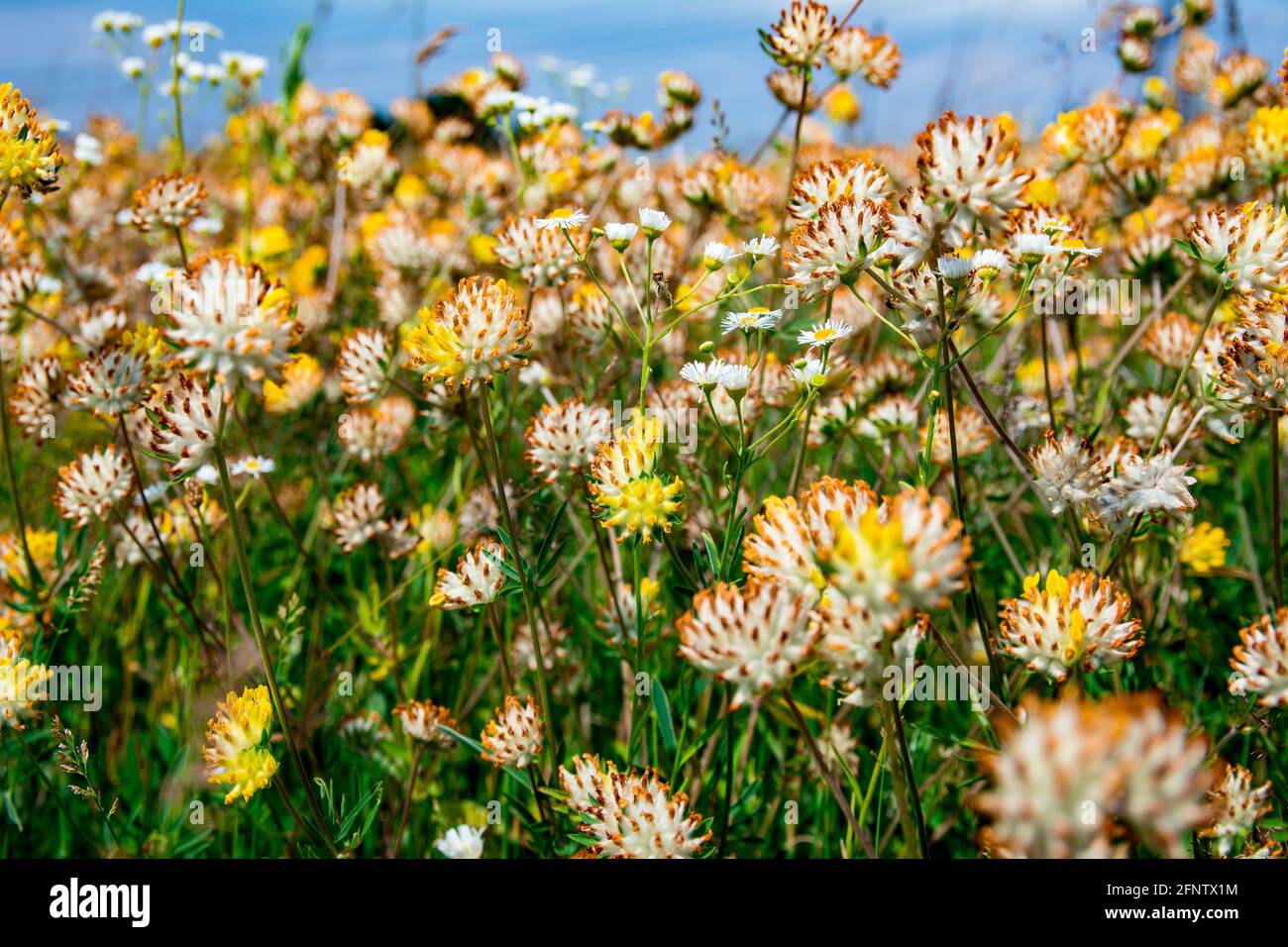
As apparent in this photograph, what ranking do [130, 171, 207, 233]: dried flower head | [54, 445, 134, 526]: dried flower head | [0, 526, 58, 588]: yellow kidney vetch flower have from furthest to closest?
1. [130, 171, 207, 233]: dried flower head
2. [0, 526, 58, 588]: yellow kidney vetch flower
3. [54, 445, 134, 526]: dried flower head

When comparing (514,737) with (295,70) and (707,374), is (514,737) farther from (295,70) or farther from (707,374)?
(295,70)

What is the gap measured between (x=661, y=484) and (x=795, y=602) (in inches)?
17.7

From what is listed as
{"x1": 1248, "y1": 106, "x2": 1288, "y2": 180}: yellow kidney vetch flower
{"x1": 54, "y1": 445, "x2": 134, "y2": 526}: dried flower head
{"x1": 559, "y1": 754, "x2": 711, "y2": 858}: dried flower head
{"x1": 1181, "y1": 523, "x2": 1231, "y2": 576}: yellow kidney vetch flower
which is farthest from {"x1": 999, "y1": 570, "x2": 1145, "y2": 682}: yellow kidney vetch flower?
{"x1": 54, "y1": 445, "x2": 134, "y2": 526}: dried flower head

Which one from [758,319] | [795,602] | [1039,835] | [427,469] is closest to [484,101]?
[427,469]

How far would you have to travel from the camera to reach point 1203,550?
2.38 meters

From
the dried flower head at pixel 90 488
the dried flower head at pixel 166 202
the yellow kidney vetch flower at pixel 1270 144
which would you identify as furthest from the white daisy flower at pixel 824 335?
the dried flower head at pixel 166 202

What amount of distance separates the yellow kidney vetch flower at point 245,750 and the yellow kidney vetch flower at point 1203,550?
2214mm

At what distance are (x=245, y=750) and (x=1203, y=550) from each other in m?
2.32

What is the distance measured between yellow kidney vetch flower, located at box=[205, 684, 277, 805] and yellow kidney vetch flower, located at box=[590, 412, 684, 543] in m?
0.71

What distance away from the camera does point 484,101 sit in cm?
298

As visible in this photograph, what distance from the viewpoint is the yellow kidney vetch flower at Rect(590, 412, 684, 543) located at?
4.89 feet

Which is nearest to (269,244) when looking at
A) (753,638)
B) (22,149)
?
(22,149)

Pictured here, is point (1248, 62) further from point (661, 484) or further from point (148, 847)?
point (148, 847)

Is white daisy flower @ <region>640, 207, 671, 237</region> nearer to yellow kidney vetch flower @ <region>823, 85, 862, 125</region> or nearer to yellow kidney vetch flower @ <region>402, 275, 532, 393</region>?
yellow kidney vetch flower @ <region>402, 275, 532, 393</region>
